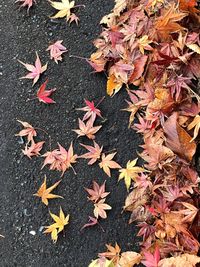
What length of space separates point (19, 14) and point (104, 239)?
→ 149cm

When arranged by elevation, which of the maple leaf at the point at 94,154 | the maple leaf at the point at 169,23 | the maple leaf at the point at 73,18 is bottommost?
the maple leaf at the point at 94,154

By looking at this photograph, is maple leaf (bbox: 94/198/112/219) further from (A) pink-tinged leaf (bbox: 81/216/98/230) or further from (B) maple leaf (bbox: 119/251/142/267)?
(B) maple leaf (bbox: 119/251/142/267)

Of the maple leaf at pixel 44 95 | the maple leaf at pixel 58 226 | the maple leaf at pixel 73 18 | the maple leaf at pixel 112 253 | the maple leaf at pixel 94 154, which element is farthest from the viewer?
the maple leaf at pixel 73 18

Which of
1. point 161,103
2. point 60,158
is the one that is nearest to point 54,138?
point 60,158

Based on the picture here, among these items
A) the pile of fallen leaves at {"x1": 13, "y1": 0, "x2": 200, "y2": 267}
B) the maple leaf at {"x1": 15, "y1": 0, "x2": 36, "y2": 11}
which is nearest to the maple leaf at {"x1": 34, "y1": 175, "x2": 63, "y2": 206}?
the pile of fallen leaves at {"x1": 13, "y1": 0, "x2": 200, "y2": 267}

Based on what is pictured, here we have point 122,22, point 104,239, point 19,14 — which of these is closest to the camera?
point 104,239

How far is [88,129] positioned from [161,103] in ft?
1.46

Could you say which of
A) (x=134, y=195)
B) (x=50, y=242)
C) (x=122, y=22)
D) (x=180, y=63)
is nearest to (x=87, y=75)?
(x=122, y=22)

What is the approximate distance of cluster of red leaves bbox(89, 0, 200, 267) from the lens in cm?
258

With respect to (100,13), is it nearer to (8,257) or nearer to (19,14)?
(19,14)

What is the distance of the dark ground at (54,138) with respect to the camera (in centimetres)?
279

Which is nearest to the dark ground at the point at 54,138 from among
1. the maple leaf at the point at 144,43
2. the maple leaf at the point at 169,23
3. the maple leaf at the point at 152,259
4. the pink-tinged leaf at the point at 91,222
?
the pink-tinged leaf at the point at 91,222

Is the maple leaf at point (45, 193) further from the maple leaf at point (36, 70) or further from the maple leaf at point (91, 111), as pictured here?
the maple leaf at point (36, 70)

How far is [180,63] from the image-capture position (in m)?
2.79
